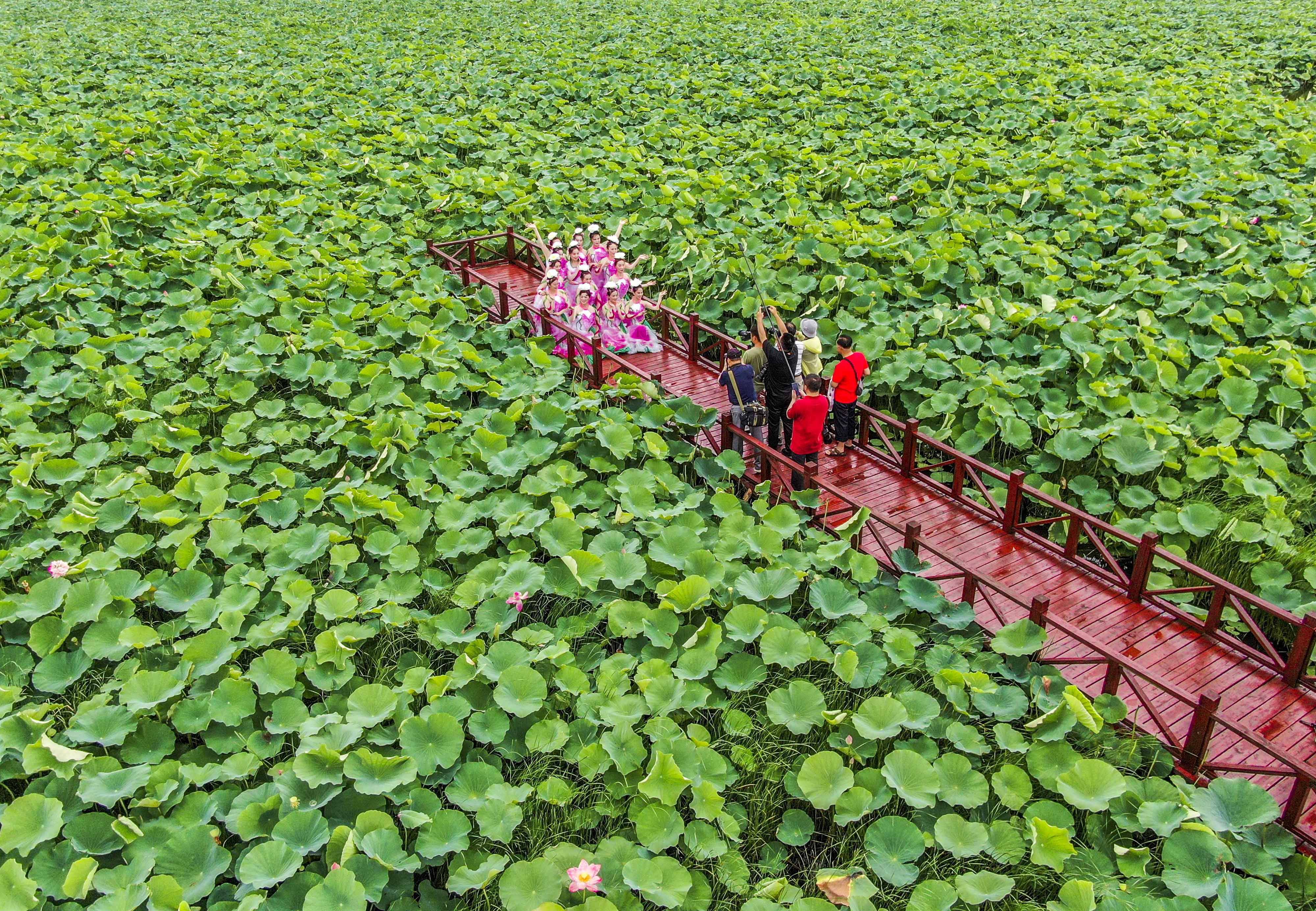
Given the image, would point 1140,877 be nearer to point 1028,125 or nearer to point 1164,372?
point 1164,372

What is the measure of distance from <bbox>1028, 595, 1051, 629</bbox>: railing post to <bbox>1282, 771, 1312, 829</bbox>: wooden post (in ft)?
3.67

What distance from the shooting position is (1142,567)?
5000 millimetres

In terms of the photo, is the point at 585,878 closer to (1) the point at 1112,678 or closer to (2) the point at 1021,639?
(2) the point at 1021,639

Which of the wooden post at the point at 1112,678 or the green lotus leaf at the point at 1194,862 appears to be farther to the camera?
the wooden post at the point at 1112,678

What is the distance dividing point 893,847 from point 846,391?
3313mm

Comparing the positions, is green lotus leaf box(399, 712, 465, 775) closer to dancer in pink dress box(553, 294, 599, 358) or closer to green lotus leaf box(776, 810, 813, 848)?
green lotus leaf box(776, 810, 813, 848)

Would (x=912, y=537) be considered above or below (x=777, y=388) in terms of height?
below

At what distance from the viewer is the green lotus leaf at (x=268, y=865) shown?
11.4 ft

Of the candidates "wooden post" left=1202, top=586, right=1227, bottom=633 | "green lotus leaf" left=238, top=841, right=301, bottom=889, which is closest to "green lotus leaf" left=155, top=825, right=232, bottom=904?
"green lotus leaf" left=238, top=841, right=301, bottom=889

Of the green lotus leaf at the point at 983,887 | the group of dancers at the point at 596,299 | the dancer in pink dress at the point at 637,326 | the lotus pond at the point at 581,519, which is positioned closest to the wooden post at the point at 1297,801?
the lotus pond at the point at 581,519

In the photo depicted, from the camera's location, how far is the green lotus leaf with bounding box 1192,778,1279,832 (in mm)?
3619

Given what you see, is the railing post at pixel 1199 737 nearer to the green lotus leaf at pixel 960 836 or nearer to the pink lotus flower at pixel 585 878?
the green lotus leaf at pixel 960 836

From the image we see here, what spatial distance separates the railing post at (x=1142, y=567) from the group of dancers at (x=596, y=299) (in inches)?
161

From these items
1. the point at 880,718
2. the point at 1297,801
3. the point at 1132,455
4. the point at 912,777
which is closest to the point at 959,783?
the point at 912,777
